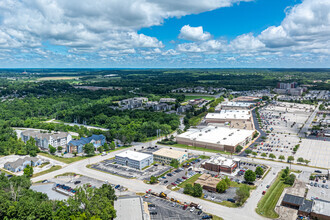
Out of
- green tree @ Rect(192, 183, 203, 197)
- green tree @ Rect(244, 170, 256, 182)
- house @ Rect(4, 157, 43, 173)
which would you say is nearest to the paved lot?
green tree @ Rect(244, 170, 256, 182)

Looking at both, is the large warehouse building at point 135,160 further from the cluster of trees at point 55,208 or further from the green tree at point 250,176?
the green tree at point 250,176

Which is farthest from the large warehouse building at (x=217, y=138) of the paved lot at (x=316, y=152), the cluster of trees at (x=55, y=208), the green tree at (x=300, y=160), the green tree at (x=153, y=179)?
the cluster of trees at (x=55, y=208)

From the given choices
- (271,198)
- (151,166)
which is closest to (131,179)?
(151,166)

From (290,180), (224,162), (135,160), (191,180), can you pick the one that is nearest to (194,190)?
(191,180)

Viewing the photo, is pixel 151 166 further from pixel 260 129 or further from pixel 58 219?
pixel 260 129

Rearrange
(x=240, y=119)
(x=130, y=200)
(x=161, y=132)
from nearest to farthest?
(x=130, y=200) < (x=161, y=132) < (x=240, y=119)

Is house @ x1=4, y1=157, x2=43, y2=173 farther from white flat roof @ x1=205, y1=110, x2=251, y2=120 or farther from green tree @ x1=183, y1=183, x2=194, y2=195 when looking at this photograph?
white flat roof @ x1=205, y1=110, x2=251, y2=120
